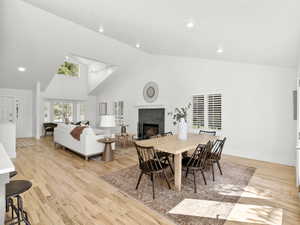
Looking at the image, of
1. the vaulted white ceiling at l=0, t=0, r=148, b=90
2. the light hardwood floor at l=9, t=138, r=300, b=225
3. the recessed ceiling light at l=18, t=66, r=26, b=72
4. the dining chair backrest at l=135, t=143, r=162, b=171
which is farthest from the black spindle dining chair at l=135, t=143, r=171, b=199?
the recessed ceiling light at l=18, t=66, r=26, b=72

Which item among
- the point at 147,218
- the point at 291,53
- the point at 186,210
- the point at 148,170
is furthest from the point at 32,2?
the point at 291,53

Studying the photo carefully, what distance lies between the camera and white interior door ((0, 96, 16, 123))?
728 cm

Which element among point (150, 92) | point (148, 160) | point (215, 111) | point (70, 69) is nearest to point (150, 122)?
point (150, 92)

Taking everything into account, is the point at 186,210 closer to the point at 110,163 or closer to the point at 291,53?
the point at 110,163

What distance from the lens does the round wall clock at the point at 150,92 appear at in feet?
22.1

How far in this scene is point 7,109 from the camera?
7.41 metres

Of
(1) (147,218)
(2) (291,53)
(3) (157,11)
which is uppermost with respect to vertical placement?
(3) (157,11)

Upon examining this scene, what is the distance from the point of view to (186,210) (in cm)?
214

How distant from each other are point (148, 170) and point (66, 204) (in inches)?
49.0

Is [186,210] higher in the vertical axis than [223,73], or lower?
lower

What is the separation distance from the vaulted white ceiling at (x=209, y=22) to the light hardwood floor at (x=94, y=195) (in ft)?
7.91

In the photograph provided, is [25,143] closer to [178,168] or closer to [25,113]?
[25,113]

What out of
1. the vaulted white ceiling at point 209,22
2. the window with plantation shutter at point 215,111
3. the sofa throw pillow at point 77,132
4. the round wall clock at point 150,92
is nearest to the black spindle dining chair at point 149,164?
the vaulted white ceiling at point 209,22

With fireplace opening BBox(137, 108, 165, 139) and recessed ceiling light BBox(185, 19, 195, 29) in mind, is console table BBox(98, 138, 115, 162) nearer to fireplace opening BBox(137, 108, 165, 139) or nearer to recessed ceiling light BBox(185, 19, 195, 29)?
fireplace opening BBox(137, 108, 165, 139)
